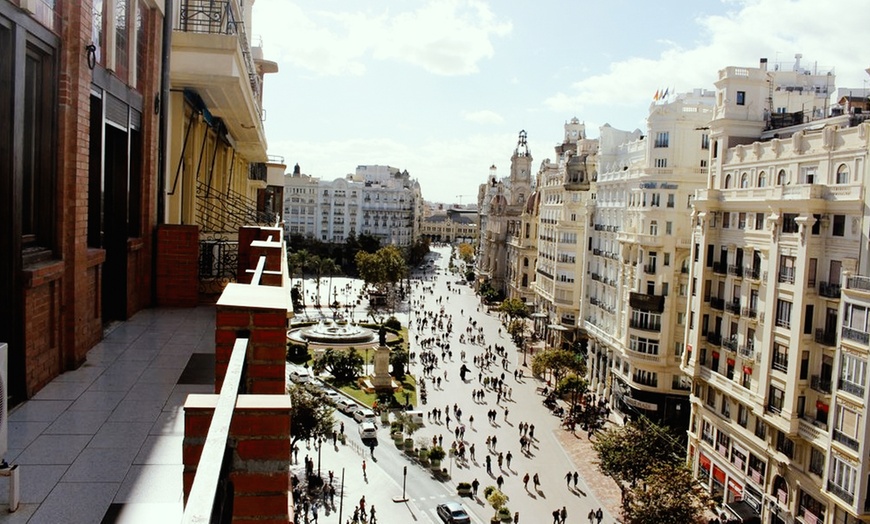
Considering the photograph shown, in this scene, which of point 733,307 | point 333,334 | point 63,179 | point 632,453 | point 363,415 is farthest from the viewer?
point 333,334

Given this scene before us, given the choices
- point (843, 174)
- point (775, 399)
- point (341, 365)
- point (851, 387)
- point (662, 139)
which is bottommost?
point (341, 365)

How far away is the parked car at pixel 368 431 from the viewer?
31539 millimetres

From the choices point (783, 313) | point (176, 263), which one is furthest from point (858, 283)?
point (176, 263)

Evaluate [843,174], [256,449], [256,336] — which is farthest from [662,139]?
[256,449]

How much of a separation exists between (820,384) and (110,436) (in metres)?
22.3

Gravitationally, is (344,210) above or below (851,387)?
above

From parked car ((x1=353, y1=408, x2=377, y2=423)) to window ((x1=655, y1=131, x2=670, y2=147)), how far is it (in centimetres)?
1946

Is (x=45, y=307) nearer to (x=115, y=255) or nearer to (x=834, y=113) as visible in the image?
(x=115, y=255)

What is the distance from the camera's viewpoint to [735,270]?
92.0 ft

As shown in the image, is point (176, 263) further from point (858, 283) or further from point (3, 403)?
point (858, 283)

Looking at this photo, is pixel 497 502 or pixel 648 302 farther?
pixel 648 302

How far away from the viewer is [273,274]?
235 inches

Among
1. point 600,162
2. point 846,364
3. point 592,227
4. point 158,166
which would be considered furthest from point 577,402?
point 158,166

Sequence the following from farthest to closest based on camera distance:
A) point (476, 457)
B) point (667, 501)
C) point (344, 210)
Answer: point (344, 210) < point (476, 457) < point (667, 501)
